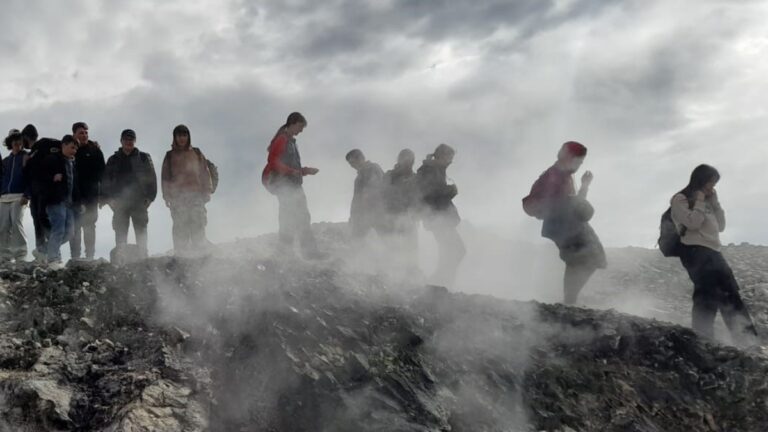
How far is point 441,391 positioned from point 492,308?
1.56m

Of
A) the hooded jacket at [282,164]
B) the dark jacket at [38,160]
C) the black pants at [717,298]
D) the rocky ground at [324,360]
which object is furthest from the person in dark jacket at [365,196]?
the black pants at [717,298]

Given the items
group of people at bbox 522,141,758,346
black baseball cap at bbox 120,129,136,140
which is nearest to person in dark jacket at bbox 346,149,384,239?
group of people at bbox 522,141,758,346

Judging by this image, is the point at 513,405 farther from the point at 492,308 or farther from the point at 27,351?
the point at 27,351

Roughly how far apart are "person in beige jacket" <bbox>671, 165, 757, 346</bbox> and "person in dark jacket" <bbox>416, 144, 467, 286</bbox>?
271cm

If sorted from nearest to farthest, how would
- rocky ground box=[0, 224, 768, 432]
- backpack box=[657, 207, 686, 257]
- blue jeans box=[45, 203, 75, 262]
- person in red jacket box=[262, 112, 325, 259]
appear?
1. rocky ground box=[0, 224, 768, 432]
2. backpack box=[657, 207, 686, 257]
3. blue jeans box=[45, 203, 75, 262]
4. person in red jacket box=[262, 112, 325, 259]

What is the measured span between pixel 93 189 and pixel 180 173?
1.16 m

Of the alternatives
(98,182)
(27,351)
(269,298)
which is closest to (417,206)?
(269,298)

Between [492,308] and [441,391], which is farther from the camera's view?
[492,308]

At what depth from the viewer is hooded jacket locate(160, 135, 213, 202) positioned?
751 cm

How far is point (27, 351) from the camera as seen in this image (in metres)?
4.56

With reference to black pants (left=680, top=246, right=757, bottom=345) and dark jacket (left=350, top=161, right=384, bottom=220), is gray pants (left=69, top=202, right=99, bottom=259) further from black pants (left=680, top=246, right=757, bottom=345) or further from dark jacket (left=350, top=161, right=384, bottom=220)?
black pants (left=680, top=246, right=757, bottom=345)

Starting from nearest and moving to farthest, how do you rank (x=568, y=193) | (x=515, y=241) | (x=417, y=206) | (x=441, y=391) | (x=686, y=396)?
(x=441, y=391) < (x=686, y=396) < (x=568, y=193) < (x=417, y=206) < (x=515, y=241)

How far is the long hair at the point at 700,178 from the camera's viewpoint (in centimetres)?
600

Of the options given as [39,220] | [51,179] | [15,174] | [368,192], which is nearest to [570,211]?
[368,192]
